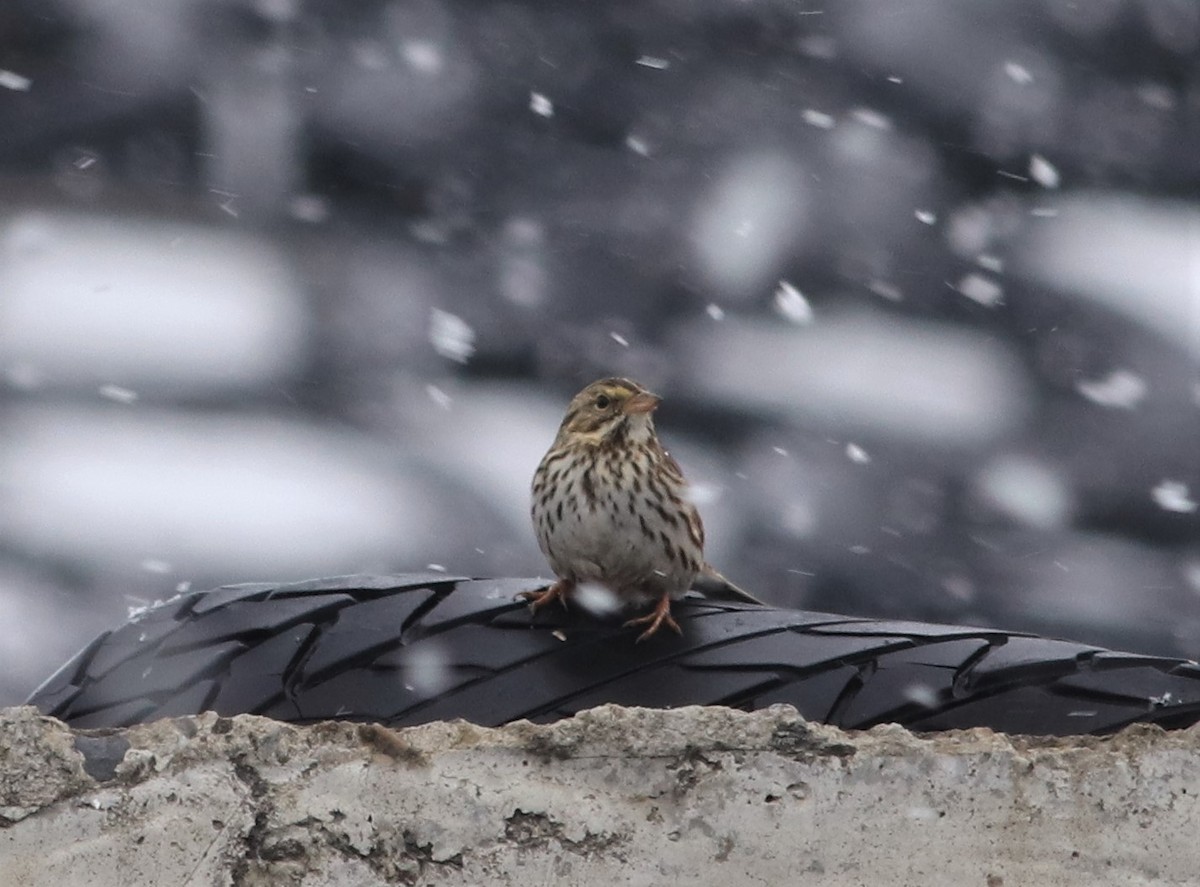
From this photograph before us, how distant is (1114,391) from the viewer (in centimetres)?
538

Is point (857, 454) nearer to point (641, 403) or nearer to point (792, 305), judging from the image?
point (792, 305)

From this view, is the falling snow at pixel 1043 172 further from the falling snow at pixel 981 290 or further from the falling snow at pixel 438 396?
the falling snow at pixel 438 396

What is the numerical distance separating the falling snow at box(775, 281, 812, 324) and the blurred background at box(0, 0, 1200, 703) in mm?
17

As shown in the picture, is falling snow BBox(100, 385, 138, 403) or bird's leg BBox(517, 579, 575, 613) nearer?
→ bird's leg BBox(517, 579, 575, 613)

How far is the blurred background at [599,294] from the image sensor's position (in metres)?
5.27

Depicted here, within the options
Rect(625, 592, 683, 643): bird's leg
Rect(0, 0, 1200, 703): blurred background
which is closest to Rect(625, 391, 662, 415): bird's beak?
Rect(625, 592, 683, 643): bird's leg

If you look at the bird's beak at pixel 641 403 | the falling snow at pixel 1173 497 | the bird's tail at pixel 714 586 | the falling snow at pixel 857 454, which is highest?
the bird's beak at pixel 641 403

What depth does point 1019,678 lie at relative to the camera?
4.99 feet

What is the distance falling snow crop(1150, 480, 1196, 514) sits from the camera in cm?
511

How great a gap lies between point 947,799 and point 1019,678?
12cm

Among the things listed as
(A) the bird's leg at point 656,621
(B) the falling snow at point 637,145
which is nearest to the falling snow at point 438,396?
(B) the falling snow at point 637,145

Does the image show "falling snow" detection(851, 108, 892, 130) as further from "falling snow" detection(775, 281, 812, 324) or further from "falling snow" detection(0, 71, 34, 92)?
"falling snow" detection(0, 71, 34, 92)

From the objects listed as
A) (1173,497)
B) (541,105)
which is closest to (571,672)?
(1173,497)

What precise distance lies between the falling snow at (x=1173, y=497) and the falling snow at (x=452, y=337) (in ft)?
7.37
